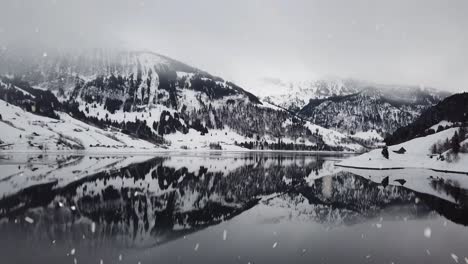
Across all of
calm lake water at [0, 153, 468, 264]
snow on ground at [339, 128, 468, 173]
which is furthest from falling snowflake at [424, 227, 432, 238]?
snow on ground at [339, 128, 468, 173]

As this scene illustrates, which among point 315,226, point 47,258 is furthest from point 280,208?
point 47,258

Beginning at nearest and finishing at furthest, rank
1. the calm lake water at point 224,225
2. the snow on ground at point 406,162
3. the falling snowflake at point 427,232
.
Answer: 1. the calm lake water at point 224,225
2. the falling snowflake at point 427,232
3. the snow on ground at point 406,162

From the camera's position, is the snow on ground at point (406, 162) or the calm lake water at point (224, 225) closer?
the calm lake water at point (224, 225)

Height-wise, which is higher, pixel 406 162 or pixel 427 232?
pixel 406 162

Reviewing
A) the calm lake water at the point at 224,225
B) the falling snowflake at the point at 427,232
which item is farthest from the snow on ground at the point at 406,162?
the falling snowflake at the point at 427,232

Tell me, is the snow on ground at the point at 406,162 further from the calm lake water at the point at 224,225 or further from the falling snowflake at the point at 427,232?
the falling snowflake at the point at 427,232

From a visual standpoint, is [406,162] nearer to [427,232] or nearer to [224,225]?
[427,232]

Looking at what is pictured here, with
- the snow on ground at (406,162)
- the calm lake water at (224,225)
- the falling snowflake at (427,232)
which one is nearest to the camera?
the calm lake water at (224,225)

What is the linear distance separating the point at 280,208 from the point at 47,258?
22.4 meters

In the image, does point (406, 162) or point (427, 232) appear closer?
point (427, 232)

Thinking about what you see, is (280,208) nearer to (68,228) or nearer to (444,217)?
(444,217)

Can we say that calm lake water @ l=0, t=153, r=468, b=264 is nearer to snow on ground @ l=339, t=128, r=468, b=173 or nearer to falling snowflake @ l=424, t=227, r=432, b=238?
falling snowflake @ l=424, t=227, r=432, b=238

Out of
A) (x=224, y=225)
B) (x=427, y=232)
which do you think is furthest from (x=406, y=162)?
(x=224, y=225)

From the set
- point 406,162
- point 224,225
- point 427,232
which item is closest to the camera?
point 427,232
